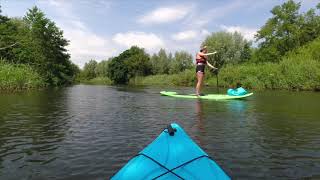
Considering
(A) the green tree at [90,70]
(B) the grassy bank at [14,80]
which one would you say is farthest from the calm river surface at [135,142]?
(A) the green tree at [90,70]

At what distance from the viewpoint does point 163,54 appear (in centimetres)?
9431

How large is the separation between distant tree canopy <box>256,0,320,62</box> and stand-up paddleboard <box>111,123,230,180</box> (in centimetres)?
6502

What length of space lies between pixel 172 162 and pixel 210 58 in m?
64.0

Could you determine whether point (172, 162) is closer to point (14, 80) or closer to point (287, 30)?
point (14, 80)

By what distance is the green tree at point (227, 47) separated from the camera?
2702 inches

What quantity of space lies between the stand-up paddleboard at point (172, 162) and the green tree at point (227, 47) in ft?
208

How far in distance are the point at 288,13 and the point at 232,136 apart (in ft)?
204

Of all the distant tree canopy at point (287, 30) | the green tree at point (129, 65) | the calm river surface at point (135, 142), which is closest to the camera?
the calm river surface at point (135, 142)

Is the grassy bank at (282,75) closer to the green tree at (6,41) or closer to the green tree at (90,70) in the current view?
the green tree at (6,41)

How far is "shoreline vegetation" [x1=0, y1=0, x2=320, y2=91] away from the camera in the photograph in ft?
132

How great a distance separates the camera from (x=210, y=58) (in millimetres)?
67625

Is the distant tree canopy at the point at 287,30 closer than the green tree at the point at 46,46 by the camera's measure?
No

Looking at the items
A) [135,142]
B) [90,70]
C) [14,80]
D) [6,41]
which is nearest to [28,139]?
[135,142]

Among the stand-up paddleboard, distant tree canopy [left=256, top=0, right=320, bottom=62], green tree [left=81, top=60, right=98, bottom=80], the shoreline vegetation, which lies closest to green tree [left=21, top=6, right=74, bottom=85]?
the shoreline vegetation
